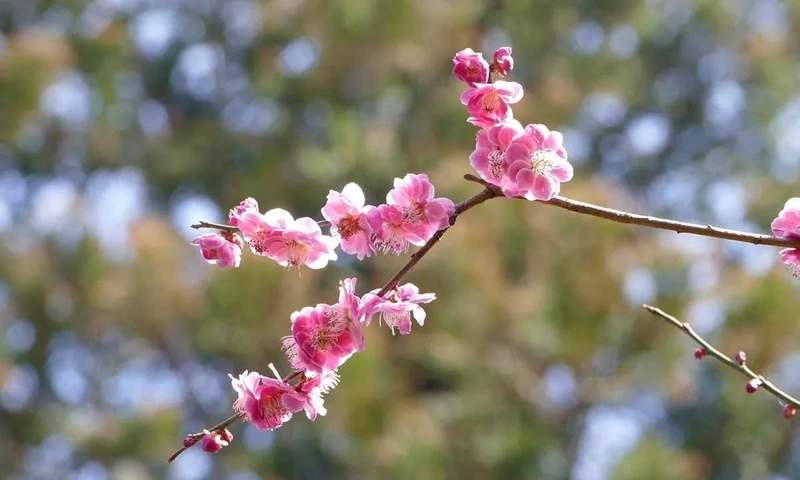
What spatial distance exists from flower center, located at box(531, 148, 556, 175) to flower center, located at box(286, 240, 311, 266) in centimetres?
20

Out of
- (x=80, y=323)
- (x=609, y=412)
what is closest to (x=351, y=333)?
(x=609, y=412)

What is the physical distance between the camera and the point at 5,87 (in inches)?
182

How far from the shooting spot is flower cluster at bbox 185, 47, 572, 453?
81 cm

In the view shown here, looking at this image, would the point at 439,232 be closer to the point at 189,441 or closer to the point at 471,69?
the point at 471,69

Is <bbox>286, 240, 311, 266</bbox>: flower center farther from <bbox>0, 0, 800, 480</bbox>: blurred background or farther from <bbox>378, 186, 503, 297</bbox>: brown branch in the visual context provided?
<bbox>0, 0, 800, 480</bbox>: blurred background

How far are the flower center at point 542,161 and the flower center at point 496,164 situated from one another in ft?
0.09

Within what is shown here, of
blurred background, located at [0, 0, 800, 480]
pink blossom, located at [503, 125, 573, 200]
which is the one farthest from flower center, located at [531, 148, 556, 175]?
blurred background, located at [0, 0, 800, 480]

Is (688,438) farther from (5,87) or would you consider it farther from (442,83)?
(5,87)

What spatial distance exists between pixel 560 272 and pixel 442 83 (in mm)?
2236

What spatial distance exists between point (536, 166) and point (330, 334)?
0.71ft

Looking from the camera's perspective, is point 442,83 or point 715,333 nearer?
point 715,333

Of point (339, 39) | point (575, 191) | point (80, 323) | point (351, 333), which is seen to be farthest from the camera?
point (339, 39)

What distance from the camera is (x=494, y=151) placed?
0.82 m

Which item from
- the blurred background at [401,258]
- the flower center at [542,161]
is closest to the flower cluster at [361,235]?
the flower center at [542,161]
